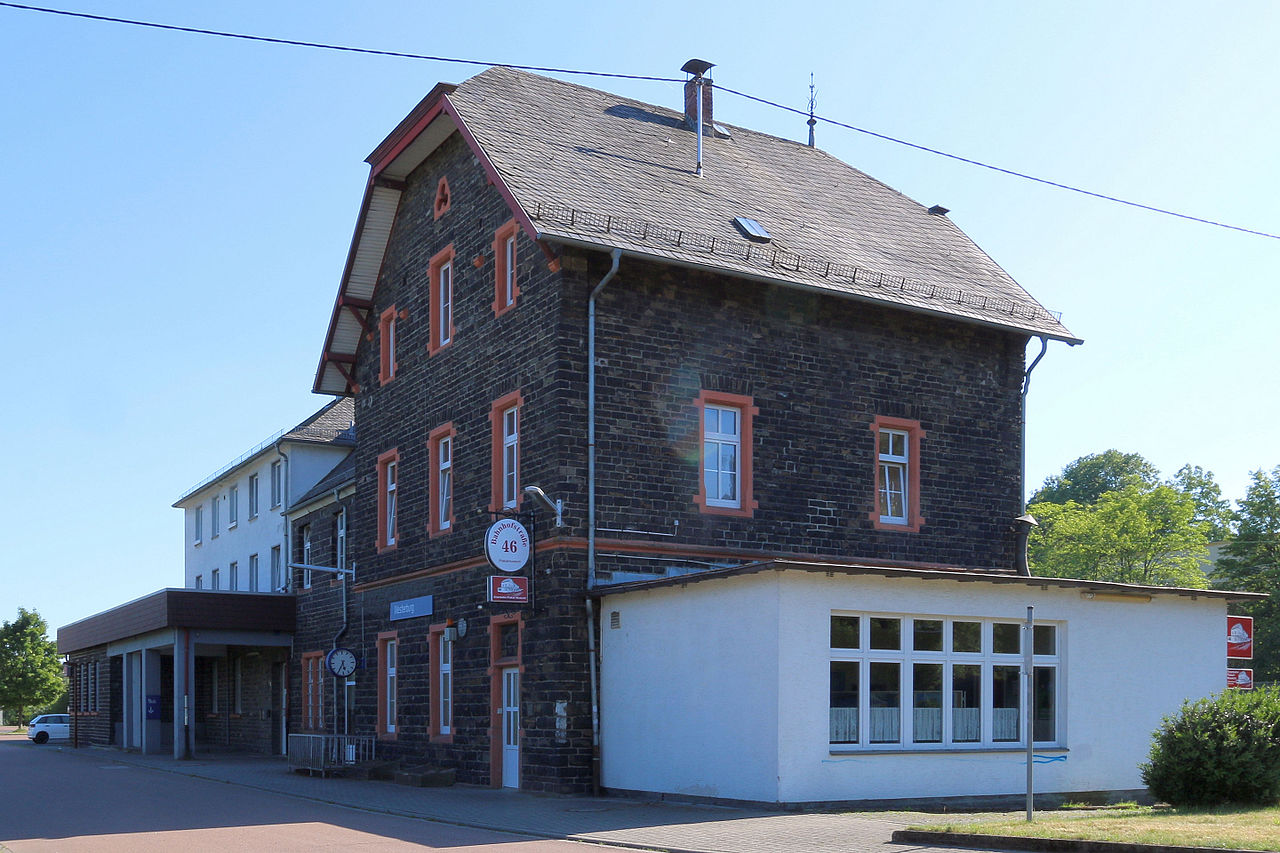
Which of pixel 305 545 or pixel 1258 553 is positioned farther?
pixel 1258 553

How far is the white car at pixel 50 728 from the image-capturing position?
50938 millimetres

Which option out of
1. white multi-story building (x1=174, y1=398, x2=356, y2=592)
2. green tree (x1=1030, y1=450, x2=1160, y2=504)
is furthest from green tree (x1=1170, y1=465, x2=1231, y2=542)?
white multi-story building (x1=174, y1=398, x2=356, y2=592)

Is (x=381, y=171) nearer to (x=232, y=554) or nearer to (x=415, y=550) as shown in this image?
(x=415, y=550)

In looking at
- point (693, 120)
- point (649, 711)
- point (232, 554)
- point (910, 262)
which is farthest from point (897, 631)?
point (232, 554)

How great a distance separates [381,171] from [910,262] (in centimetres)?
989

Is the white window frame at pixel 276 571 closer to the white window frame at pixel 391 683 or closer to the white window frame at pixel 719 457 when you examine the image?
the white window frame at pixel 391 683

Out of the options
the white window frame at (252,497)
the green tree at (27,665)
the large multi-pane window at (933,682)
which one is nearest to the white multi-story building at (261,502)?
the white window frame at (252,497)

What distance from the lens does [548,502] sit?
19875mm

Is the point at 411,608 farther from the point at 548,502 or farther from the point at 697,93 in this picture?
the point at 697,93

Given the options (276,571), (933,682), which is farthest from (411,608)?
(276,571)

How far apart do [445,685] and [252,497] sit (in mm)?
19826

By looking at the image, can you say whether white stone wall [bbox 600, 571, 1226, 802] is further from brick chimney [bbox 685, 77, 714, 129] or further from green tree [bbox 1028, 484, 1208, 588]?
green tree [bbox 1028, 484, 1208, 588]

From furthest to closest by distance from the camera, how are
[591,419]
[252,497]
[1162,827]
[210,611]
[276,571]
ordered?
[252,497]
[276,571]
[210,611]
[591,419]
[1162,827]

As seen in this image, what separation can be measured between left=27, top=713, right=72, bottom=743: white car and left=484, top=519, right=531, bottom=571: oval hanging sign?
120 ft
